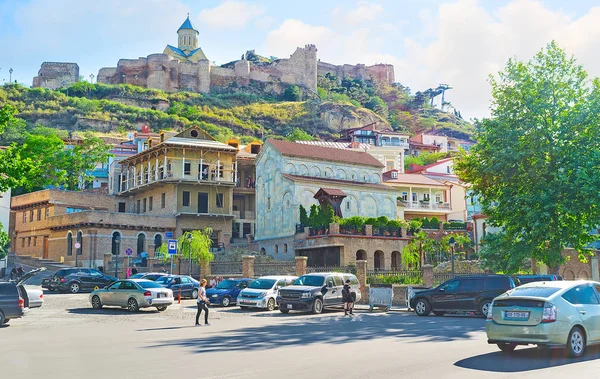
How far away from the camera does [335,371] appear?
10898 mm

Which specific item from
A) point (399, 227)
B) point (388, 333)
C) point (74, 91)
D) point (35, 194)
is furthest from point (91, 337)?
point (74, 91)

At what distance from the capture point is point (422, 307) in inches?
970

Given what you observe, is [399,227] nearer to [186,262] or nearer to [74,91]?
[186,262]

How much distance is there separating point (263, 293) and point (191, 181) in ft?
106

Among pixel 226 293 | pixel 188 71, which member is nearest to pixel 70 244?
pixel 226 293

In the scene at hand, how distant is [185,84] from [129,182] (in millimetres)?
74404

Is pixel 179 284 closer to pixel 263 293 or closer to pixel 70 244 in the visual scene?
pixel 263 293

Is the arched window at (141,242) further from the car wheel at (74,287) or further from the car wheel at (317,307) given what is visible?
the car wheel at (317,307)

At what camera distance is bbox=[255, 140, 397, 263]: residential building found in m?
52.8

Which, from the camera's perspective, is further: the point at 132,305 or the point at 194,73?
the point at 194,73

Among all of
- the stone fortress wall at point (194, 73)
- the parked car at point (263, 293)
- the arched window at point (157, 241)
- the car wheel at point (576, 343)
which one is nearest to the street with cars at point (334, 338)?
the car wheel at point (576, 343)

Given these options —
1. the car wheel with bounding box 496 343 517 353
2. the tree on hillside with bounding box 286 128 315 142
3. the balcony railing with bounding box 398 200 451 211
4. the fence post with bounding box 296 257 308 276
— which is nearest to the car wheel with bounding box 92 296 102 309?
the fence post with bounding box 296 257 308 276

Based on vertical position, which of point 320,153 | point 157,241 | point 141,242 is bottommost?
point 141,242

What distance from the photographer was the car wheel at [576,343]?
12.0m
